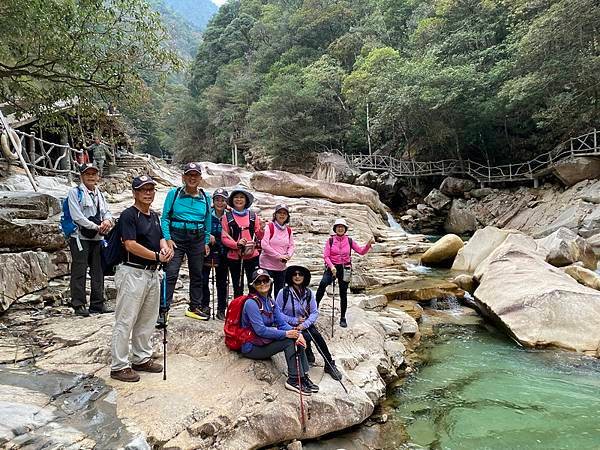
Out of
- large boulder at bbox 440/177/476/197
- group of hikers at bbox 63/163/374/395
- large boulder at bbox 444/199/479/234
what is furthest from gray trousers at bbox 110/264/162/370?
large boulder at bbox 440/177/476/197

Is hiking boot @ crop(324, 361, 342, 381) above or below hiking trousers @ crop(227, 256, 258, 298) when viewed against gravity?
below

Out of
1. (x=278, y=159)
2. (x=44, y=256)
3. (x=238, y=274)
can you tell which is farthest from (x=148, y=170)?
(x=238, y=274)

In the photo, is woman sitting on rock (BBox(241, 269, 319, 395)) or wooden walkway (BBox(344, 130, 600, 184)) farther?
wooden walkway (BBox(344, 130, 600, 184))

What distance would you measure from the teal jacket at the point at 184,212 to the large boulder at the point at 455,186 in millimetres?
22611

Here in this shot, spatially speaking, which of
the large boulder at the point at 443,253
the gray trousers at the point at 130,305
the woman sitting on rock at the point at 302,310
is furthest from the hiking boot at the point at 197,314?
the large boulder at the point at 443,253

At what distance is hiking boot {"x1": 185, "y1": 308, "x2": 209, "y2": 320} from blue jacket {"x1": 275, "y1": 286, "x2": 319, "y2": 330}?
104 centimetres

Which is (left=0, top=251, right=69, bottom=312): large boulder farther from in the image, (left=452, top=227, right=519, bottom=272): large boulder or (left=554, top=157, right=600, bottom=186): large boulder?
(left=554, top=157, right=600, bottom=186): large boulder

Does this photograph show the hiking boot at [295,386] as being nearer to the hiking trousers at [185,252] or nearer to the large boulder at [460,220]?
the hiking trousers at [185,252]

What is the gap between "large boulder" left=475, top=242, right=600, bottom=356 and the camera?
6195 mm

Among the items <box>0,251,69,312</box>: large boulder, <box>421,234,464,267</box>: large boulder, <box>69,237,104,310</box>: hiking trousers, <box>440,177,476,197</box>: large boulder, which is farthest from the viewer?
<box>440,177,476,197</box>: large boulder

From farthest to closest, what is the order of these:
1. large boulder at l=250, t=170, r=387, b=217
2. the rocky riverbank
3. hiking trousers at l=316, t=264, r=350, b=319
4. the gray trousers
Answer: large boulder at l=250, t=170, r=387, b=217 → hiking trousers at l=316, t=264, r=350, b=319 → the gray trousers → the rocky riverbank

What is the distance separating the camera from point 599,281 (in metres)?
8.76

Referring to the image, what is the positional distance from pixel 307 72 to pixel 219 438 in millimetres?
29984

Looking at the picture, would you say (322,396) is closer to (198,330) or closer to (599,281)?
(198,330)
